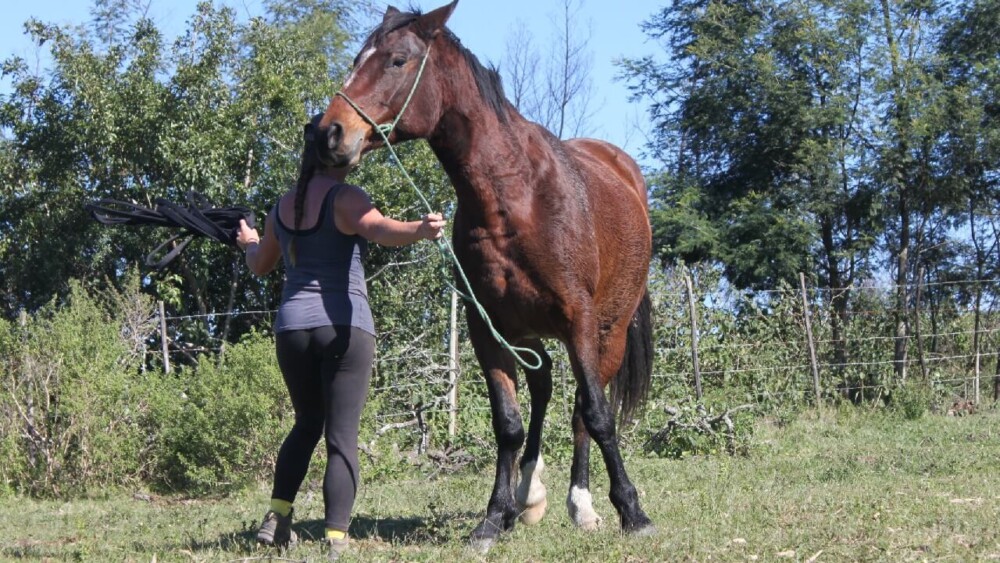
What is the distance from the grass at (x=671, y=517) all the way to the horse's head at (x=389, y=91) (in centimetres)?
170

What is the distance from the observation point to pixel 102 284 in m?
15.6

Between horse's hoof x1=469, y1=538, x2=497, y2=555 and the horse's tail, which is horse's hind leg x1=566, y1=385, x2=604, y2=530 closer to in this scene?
horse's hoof x1=469, y1=538, x2=497, y2=555

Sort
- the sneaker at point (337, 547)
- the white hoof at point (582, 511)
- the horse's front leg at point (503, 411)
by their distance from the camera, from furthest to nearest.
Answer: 1. the white hoof at point (582, 511)
2. the horse's front leg at point (503, 411)
3. the sneaker at point (337, 547)

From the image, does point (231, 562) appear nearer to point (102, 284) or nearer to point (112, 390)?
point (112, 390)

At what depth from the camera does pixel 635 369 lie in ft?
22.7

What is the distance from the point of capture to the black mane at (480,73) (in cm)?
470

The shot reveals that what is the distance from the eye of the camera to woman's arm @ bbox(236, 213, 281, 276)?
4.66 metres

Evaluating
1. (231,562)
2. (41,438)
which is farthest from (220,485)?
(231,562)

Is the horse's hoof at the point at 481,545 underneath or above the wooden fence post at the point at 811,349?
underneath

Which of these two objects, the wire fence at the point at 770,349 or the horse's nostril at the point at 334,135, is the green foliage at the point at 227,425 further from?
the horse's nostril at the point at 334,135

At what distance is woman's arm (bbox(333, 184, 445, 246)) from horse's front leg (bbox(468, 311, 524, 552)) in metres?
1.05

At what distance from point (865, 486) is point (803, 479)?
0.83m

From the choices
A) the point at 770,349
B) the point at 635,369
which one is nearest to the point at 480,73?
the point at 635,369

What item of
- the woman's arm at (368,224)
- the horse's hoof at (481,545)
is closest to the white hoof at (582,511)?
the horse's hoof at (481,545)
